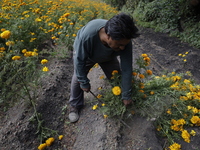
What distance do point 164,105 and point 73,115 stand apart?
1.52 m

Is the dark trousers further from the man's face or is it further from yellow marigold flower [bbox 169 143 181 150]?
yellow marigold flower [bbox 169 143 181 150]

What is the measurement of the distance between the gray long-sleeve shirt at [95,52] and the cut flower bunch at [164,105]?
0.15 metres

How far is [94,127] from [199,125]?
150 centimetres

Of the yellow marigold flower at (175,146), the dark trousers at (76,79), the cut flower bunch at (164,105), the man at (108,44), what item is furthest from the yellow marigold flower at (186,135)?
the dark trousers at (76,79)

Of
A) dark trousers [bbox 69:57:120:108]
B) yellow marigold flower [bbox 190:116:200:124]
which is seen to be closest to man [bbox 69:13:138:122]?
dark trousers [bbox 69:57:120:108]

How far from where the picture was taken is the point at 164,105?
204 centimetres

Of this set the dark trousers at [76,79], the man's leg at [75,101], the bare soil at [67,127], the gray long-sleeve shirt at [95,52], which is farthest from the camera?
the man's leg at [75,101]

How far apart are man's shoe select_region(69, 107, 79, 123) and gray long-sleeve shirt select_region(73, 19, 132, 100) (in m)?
0.81

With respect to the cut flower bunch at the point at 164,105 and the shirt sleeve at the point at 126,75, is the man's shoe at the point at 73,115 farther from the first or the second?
the shirt sleeve at the point at 126,75

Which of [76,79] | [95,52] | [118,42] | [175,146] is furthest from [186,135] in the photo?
[76,79]

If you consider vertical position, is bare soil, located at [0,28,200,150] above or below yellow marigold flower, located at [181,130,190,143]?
below

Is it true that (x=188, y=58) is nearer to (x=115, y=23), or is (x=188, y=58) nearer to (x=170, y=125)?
(x=170, y=125)

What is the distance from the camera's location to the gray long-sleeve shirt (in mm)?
1701

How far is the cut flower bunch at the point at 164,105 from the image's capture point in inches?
74.4
